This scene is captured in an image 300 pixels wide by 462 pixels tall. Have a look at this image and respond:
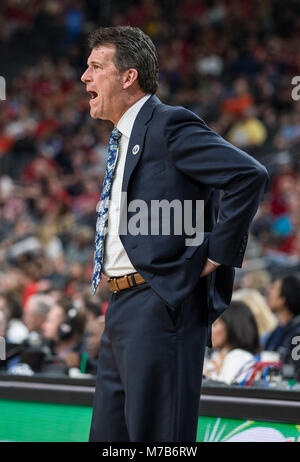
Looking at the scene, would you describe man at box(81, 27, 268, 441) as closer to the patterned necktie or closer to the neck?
the patterned necktie

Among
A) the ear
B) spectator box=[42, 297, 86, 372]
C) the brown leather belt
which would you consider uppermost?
the ear

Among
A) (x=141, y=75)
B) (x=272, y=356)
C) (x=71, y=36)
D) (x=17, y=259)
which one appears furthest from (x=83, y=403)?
(x=71, y=36)

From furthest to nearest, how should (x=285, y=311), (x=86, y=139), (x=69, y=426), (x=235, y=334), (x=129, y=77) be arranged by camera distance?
(x=86, y=139)
(x=285, y=311)
(x=235, y=334)
(x=69, y=426)
(x=129, y=77)

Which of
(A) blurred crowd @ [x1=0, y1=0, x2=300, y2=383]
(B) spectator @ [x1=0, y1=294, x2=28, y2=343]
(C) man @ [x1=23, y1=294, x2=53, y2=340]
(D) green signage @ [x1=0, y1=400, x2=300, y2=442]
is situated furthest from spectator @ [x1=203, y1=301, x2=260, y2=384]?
(C) man @ [x1=23, y1=294, x2=53, y2=340]

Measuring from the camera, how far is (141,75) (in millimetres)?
2549

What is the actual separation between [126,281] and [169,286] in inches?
6.1

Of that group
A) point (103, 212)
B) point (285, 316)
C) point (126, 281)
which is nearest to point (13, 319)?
point (285, 316)

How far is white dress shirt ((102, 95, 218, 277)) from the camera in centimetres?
247

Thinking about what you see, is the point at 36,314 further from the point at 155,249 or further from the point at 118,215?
the point at 155,249

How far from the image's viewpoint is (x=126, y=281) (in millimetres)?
2438

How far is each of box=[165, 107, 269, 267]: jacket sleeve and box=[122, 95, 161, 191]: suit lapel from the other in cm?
11

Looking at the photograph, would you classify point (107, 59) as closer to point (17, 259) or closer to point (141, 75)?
point (141, 75)

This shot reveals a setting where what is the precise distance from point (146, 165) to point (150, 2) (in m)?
11.9

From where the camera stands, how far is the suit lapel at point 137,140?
247cm
